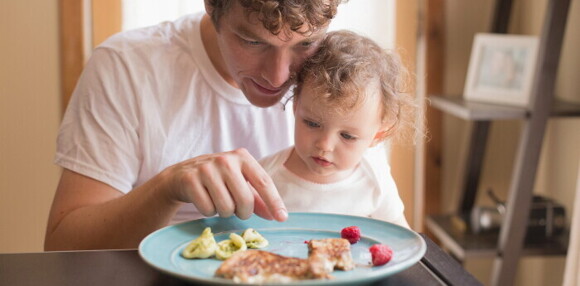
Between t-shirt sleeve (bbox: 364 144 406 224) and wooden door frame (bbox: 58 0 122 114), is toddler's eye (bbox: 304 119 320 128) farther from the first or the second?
wooden door frame (bbox: 58 0 122 114)

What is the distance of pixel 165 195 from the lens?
113cm

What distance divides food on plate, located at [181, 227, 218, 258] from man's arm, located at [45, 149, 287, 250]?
10 centimetres

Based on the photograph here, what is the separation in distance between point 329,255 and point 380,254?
0.22 feet

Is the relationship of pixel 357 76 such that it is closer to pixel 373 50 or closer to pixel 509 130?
pixel 373 50

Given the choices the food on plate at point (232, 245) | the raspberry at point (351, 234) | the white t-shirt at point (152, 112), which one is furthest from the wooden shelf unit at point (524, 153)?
the food on plate at point (232, 245)

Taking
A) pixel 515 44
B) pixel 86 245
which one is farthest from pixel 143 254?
pixel 515 44

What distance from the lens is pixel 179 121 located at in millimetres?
1639

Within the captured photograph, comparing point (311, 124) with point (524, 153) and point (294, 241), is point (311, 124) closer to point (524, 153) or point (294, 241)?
point (294, 241)

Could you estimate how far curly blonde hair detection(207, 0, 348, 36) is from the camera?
129 centimetres

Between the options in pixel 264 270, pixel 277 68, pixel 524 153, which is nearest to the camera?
pixel 264 270

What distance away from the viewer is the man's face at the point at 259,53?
1.36 meters

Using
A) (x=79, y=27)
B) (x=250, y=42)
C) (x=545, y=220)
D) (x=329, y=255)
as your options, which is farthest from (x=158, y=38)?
(x=545, y=220)

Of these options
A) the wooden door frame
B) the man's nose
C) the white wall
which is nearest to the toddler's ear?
the man's nose

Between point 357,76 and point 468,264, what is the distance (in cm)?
180
